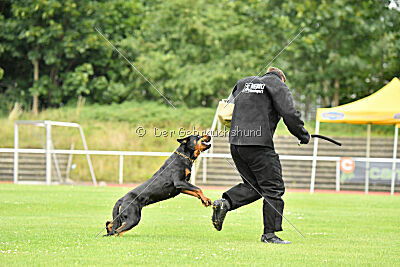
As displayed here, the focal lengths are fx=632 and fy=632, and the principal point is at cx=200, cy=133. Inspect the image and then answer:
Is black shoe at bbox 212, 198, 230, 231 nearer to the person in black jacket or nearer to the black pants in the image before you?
the person in black jacket

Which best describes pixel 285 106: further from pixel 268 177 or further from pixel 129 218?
pixel 129 218

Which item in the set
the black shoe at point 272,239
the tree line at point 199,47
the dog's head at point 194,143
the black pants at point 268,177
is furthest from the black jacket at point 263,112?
the tree line at point 199,47

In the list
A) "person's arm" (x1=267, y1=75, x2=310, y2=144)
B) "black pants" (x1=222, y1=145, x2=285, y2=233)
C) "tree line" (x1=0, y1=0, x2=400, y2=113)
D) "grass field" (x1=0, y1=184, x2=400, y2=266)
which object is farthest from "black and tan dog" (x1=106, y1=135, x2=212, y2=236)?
"tree line" (x1=0, y1=0, x2=400, y2=113)

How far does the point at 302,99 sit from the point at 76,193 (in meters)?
15.1

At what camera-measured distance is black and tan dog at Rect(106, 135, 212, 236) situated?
6.80 metres

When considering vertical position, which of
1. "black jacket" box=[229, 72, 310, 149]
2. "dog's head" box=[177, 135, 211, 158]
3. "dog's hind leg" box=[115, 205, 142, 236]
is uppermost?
"black jacket" box=[229, 72, 310, 149]

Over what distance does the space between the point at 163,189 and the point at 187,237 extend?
2.04 ft

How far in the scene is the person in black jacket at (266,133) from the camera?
21.7ft

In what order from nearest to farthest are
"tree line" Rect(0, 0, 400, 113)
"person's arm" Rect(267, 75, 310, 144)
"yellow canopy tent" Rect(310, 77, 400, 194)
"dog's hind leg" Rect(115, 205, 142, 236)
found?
"person's arm" Rect(267, 75, 310, 144)
"dog's hind leg" Rect(115, 205, 142, 236)
"yellow canopy tent" Rect(310, 77, 400, 194)
"tree line" Rect(0, 0, 400, 113)

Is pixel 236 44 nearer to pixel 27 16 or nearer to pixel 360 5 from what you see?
pixel 360 5

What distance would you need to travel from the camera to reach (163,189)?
7.03 meters

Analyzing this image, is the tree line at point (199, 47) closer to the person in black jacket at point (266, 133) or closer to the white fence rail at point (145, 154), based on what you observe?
the white fence rail at point (145, 154)

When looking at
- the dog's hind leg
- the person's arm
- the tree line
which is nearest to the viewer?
the person's arm

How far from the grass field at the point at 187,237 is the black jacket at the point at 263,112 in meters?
1.13
